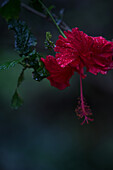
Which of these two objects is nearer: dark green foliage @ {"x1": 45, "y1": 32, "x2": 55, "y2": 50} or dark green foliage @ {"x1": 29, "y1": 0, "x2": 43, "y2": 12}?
dark green foliage @ {"x1": 45, "y1": 32, "x2": 55, "y2": 50}

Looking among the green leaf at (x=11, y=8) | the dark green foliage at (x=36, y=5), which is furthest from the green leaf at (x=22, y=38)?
the dark green foliage at (x=36, y=5)

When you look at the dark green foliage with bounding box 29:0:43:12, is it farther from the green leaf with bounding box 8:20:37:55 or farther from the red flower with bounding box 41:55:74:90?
the red flower with bounding box 41:55:74:90

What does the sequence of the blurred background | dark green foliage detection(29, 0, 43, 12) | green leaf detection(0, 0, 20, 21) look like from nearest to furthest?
green leaf detection(0, 0, 20, 21), dark green foliage detection(29, 0, 43, 12), the blurred background

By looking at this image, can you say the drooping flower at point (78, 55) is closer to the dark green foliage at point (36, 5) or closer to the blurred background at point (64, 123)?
the dark green foliage at point (36, 5)

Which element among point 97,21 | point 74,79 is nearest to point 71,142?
point 74,79

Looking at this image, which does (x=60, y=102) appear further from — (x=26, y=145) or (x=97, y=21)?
(x=97, y=21)

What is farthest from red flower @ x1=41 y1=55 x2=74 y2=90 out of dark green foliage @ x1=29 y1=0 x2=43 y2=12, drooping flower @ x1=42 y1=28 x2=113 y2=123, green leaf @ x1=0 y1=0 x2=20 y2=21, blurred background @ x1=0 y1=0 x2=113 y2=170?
blurred background @ x1=0 y1=0 x2=113 y2=170

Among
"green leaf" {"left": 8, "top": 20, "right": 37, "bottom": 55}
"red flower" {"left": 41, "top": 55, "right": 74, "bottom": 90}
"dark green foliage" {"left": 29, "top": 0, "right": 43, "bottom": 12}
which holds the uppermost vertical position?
"dark green foliage" {"left": 29, "top": 0, "right": 43, "bottom": 12}
